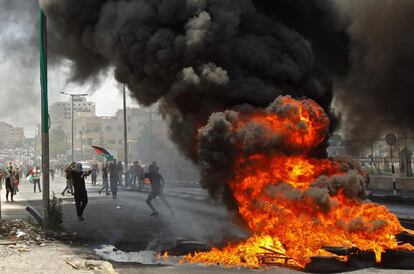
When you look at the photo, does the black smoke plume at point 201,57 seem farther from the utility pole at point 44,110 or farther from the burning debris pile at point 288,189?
the utility pole at point 44,110

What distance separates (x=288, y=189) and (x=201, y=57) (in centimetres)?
330

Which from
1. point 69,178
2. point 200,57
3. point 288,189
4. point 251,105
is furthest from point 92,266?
point 69,178

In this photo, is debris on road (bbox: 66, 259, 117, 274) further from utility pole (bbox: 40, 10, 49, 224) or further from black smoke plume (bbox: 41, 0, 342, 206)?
utility pole (bbox: 40, 10, 49, 224)

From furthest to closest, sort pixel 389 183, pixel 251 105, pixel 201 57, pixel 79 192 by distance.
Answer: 1. pixel 389 183
2. pixel 79 192
3. pixel 201 57
4. pixel 251 105

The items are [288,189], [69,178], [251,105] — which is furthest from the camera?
[69,178]

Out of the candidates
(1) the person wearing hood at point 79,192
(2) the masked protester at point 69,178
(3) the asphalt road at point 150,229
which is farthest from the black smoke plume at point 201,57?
(2) the masked protester at point 69,178

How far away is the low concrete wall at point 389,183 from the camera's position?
2139 centimetres

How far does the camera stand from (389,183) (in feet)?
74.5

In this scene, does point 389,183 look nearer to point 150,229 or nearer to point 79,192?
point 150,229

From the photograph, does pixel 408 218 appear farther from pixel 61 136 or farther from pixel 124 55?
pixel 61 136

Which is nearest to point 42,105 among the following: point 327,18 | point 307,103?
point 307,103

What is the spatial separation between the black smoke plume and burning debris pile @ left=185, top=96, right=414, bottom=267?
0.74 m

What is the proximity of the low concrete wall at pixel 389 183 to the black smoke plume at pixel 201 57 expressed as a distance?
12439mm

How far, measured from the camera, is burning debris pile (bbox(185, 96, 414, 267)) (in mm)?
7656
